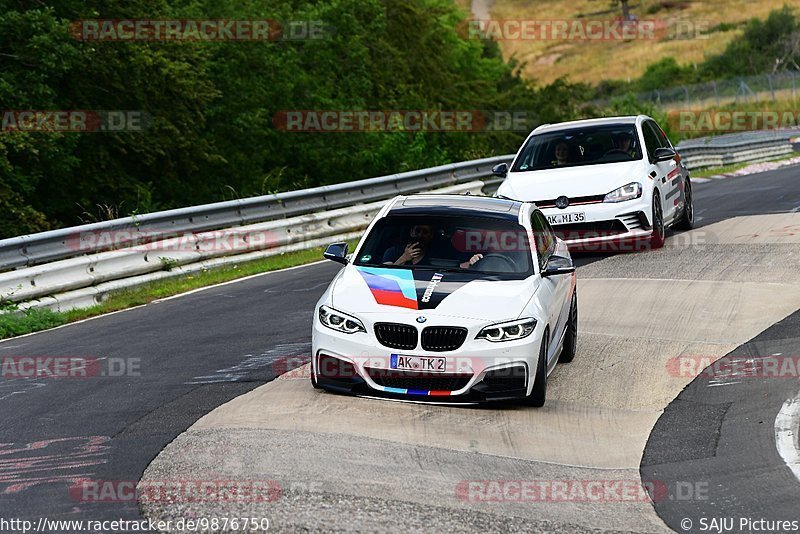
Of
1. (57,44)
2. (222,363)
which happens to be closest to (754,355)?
(222,363)

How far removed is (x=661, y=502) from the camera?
6.98m

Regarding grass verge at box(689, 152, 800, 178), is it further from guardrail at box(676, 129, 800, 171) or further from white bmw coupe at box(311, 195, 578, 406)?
white bmw coupe at box(311, 195, 578, 406)

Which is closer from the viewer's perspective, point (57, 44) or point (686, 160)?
point (57, 44)

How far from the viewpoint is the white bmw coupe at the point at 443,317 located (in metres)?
8.84

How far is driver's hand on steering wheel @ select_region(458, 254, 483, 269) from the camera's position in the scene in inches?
387

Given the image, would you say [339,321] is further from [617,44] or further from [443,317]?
[617,44]

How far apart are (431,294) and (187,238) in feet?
29.1

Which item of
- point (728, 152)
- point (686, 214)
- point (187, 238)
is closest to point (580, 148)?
point (686, 214)

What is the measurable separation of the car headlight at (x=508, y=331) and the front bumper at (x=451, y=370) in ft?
0.13

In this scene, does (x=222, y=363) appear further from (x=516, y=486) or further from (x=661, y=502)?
(x=661, y=502)

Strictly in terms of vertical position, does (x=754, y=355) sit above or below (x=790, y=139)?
above

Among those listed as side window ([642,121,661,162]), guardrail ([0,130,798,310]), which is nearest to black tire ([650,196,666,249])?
side window ([642,121,661,162])

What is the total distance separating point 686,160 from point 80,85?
1741 cm

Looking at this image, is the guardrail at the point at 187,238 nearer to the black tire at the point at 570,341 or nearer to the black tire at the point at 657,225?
the black tire at the point at 657,225
